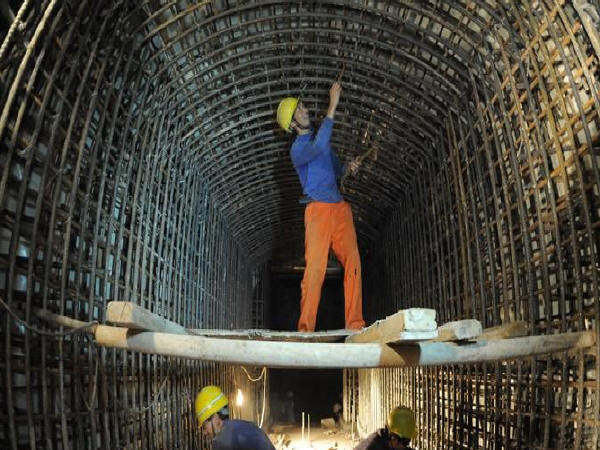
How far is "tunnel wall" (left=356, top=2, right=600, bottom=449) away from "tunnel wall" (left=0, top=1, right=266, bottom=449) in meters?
2.61

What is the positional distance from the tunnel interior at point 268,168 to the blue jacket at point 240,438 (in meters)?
0.75

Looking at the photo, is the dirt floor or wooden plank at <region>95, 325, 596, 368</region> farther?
the dirt floor

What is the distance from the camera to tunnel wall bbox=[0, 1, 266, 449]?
8.50 feet

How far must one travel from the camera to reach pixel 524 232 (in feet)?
11.6

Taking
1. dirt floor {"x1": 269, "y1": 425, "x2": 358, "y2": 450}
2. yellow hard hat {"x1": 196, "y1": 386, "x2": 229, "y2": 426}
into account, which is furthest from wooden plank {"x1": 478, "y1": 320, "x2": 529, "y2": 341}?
dirt floor {"x1": 269, "y1": 425, "x2": 358, "y2": 450}

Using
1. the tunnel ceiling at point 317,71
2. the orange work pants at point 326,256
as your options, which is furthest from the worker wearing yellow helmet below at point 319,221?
the tunnel ceiling at point 317,71

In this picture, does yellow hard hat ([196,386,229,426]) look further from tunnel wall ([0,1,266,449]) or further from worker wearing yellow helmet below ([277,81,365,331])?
worker wearing yellow helmet below ([277,81,365,331])

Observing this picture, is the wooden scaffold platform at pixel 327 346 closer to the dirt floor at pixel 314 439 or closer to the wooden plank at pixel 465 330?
the wooden plank at pixel 465 330

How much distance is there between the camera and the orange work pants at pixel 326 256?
15.2 ft

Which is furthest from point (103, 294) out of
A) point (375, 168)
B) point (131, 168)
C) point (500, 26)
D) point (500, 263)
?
point (375, 168)

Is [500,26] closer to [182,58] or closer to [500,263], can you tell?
[500,263]

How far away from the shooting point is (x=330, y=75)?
5.13 m

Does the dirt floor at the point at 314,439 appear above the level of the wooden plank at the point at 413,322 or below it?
below

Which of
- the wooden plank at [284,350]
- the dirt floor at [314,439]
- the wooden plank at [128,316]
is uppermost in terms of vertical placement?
the wooden plank at [128,316]
